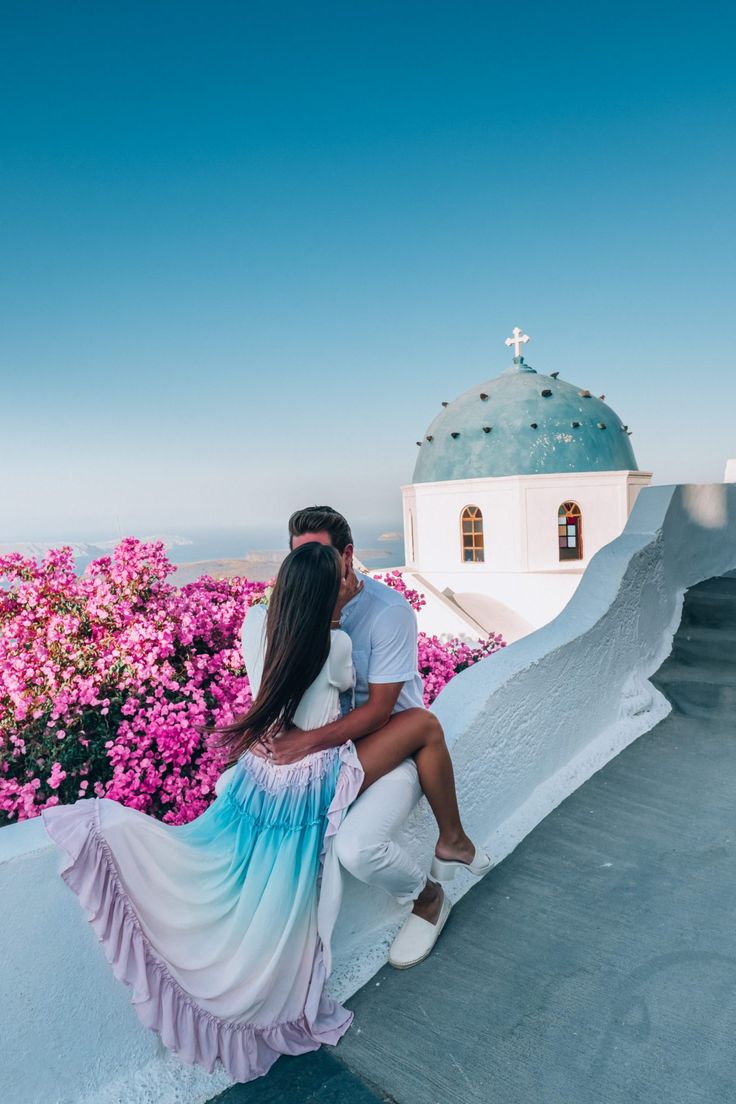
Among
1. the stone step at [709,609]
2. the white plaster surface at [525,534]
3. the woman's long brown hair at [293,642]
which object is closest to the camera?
the woman's long brown hair at [293,642]

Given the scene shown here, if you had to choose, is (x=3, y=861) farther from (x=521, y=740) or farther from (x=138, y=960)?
(x=521, y=740)

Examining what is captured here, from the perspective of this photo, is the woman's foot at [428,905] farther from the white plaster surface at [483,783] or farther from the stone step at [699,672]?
the stone step at [699,672]

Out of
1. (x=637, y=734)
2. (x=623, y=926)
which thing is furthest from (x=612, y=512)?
(x=623, y=926)

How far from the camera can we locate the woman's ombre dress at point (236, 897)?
66.2 inches

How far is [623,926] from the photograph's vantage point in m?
2.27

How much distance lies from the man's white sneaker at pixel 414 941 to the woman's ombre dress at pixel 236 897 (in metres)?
0.26

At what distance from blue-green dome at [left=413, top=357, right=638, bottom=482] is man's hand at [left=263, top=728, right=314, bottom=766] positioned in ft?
62.7

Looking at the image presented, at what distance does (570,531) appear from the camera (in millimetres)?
21109

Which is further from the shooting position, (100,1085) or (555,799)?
(555,799)

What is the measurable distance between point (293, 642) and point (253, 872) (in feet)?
2.00

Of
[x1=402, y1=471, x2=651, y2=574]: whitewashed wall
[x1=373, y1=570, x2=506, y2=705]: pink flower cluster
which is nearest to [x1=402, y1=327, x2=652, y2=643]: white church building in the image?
[x1=402, y1=471, x2=651, y2=574]: whitewashed wall

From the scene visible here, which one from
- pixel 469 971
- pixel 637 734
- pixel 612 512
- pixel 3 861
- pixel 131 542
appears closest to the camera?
pixel 3 861

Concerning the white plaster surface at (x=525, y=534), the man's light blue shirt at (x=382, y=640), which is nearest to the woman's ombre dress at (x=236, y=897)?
the man's light blue shirt at (x=382, y=640)

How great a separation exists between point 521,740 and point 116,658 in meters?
2.14
